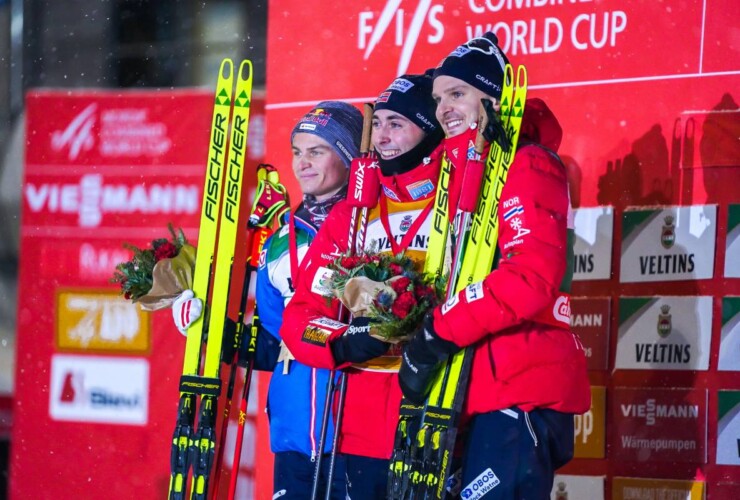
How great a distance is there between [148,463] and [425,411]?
2.57 m

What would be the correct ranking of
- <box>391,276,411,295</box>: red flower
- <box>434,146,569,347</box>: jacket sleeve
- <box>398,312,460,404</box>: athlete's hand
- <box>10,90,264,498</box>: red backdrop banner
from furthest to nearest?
<box>10,90,264,498</box>: red backdrop banner, <box>391,276,411,295</box>: red flower, <box>398,312,460,404</box>: athlete's hand, <box>434,146,569,347</box>: jacket sleeve

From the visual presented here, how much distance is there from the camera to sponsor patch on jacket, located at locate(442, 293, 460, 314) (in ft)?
9.23

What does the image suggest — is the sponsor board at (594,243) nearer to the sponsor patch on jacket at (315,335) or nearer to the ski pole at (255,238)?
the ski pole at (255,238)

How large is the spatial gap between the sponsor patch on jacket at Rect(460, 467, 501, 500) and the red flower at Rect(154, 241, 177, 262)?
4.84ft

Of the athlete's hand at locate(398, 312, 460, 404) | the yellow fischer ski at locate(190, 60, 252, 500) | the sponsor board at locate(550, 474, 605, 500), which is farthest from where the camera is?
the sponsor board at locate(550, 474, 605, 500)

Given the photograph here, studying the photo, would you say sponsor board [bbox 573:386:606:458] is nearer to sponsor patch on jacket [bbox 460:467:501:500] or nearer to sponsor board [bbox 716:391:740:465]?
sponsor board [bbox 716:391:740:465]

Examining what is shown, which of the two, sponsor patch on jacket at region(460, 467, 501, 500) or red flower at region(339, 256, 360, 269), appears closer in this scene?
sponsor patch on jacket at region(460, 467, 501, 500)

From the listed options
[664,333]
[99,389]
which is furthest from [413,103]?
[99,389]

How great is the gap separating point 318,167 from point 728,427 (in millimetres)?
1651

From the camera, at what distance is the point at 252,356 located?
387cm

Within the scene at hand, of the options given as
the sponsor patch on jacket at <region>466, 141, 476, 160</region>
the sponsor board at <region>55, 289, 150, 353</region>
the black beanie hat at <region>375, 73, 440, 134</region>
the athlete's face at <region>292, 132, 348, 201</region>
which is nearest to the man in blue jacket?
the athlete's face at <region>292, 132, 348, 201</region>

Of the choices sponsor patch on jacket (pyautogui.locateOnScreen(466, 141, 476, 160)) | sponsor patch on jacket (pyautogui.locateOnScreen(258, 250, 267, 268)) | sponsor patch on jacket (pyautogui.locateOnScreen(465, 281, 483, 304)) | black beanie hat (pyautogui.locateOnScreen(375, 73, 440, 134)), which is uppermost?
black beanie hat (pyautogui.locateOnScreen(375, 73, 440, 134))

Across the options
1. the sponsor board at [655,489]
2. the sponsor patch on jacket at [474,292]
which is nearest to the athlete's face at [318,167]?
the sponsor patch on jacket at [474,292]

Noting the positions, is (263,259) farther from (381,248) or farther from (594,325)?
(594,325)
